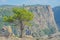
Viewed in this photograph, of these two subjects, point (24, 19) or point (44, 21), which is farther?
point (44, 21)

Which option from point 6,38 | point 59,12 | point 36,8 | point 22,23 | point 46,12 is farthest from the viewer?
point 59,12

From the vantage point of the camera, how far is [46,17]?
469 ft

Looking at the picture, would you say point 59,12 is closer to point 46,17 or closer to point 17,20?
point 46,17

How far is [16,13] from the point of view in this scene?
31.3 metres

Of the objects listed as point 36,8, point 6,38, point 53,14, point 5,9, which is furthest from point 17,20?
point 53,14

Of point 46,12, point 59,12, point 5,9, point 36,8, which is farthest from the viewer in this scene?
point 59,12

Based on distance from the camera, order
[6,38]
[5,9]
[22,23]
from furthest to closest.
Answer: [5,9] → [22,23] → [6,38]

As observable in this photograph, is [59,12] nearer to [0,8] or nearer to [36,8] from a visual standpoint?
[36,8]

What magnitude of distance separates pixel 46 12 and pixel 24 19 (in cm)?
10935

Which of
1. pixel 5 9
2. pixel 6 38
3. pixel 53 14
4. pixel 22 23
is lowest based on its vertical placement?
pixel 6 38

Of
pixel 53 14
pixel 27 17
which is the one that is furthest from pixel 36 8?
pixel 27 17

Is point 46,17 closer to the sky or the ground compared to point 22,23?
closer to the sky

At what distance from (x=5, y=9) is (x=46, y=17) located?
147 feet

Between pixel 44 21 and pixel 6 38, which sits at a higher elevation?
pixel 44 21
